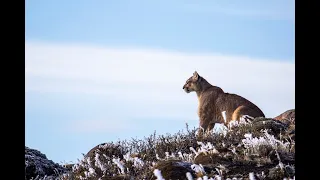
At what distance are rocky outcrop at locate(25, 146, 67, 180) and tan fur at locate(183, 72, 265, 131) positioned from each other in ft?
16.7

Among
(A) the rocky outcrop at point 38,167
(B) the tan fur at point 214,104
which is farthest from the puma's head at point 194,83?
(A) the rocky outcrop at point 38,167

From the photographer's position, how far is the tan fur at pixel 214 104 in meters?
14.6

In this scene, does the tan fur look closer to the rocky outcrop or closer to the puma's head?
the puma's head

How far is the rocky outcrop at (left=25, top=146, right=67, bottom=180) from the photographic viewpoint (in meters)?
10.9

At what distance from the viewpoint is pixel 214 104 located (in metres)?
15.9

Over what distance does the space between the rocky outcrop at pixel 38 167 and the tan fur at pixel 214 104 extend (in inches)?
200

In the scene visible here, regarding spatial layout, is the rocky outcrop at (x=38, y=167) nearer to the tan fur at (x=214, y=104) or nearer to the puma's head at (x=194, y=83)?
the tan fur at (x=214, y=104)

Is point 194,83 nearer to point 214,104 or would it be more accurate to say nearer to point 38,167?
point 214,104

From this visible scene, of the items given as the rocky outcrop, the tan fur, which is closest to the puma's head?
the tan fur
